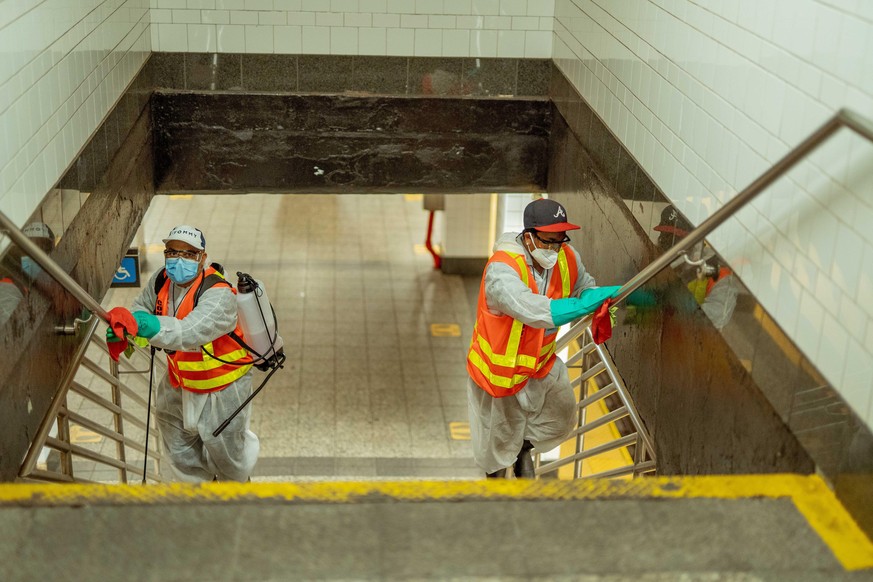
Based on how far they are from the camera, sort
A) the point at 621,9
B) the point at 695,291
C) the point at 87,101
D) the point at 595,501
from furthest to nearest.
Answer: the point at 621,9
the point at 87,101
the point at 695,291
the point at 595,501

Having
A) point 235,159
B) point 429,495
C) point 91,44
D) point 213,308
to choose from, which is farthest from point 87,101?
point 429,495

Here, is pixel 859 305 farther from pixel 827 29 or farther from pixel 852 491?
pixel 827 29

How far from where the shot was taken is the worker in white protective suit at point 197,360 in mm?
4918

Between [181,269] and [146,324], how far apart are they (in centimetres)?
40

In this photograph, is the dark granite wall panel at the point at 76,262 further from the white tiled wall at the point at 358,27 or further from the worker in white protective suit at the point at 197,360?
the white tiled wall at the point at 358,27

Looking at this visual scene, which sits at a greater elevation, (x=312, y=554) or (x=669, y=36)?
(x=669, y=36)

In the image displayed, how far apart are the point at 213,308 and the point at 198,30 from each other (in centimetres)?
321

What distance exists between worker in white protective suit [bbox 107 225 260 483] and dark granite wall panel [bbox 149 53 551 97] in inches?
103

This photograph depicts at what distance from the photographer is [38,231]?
4.35 metres

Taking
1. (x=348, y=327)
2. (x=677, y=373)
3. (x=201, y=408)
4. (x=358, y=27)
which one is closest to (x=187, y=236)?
(x=201, y=408)

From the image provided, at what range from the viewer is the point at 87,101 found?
539 cm

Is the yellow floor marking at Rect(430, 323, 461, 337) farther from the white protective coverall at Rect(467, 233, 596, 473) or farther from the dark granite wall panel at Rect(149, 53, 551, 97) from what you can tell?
the white protective coverall at Rect(467, 233, 596, 473)

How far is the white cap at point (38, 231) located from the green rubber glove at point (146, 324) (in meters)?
0.51

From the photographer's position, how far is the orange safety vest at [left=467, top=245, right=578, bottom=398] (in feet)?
16.4
